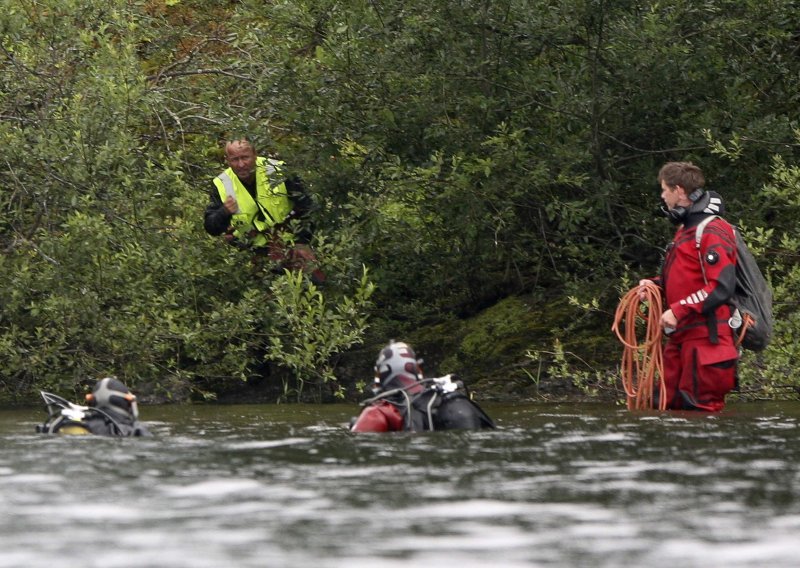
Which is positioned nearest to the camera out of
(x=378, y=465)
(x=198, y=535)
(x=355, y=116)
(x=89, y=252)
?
(x=198, y=535)

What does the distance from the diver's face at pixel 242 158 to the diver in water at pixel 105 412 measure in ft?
15.8

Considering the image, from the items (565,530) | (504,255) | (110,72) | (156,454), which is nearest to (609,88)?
(504,255)

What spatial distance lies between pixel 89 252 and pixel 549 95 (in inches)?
180

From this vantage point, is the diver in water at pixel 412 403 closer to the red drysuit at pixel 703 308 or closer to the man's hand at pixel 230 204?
the red drysuit at pixel 703 308

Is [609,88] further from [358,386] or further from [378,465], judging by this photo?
[378,465]

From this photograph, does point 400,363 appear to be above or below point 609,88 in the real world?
below

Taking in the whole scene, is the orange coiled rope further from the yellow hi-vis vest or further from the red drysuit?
the yellow hi-vis vest

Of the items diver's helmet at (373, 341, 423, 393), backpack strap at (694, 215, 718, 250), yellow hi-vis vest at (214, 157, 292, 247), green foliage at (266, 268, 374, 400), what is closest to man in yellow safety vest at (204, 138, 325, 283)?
yellow hi-vis vest at (214, 157, 292, 247)

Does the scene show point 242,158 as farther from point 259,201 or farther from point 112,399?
point 112,399

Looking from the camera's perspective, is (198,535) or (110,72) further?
(110,72)

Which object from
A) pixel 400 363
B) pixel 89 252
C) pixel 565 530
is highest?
pixel 89 252

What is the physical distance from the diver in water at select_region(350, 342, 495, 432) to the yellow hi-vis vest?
4.63m

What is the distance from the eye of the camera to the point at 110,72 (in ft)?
51.6

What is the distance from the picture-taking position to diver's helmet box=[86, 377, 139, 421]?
1125cm
